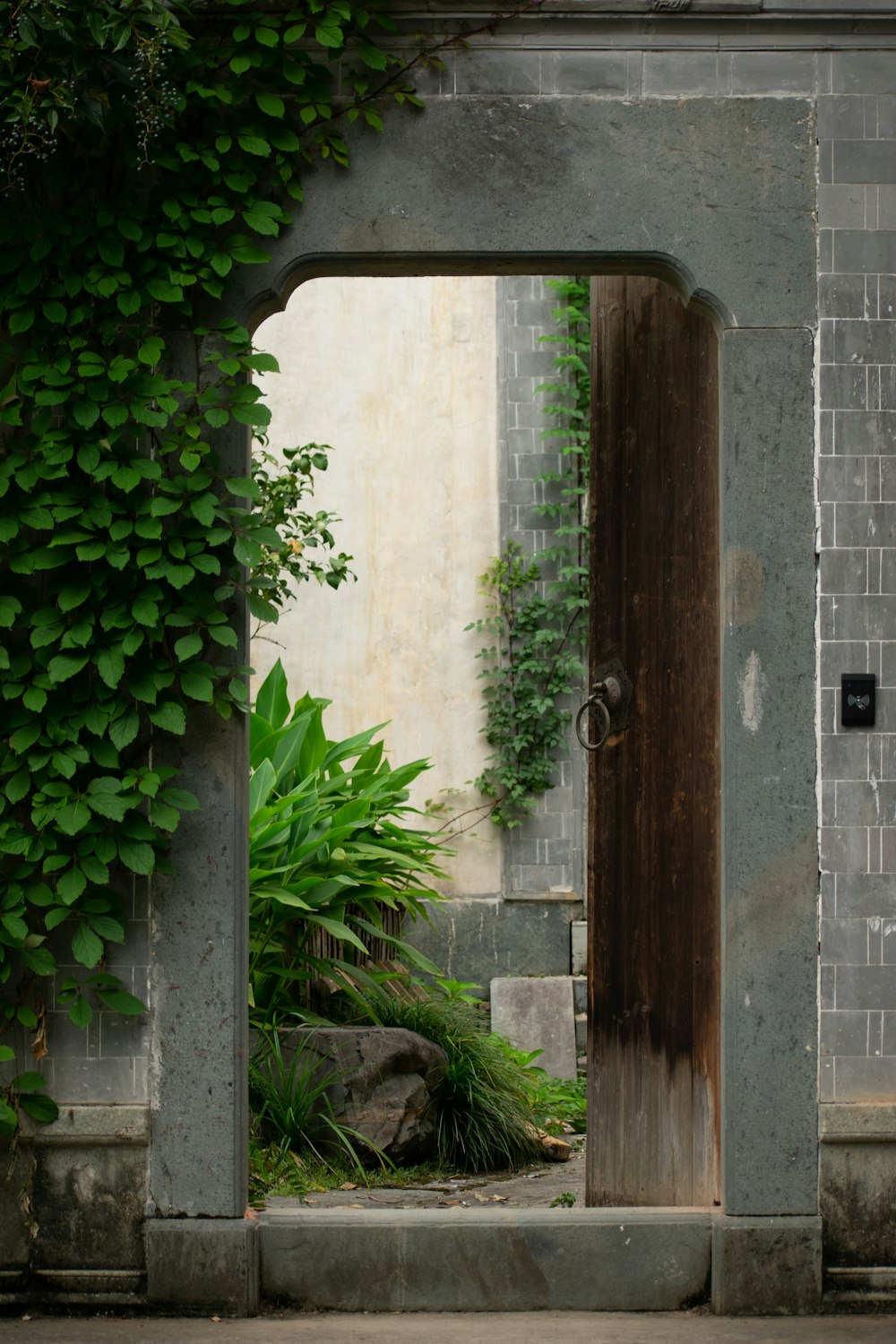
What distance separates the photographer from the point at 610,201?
3.99 meters

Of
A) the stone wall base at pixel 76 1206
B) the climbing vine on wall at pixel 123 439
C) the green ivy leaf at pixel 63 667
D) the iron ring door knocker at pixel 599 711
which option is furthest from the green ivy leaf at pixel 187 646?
the iron ring door knocker at pixel 599 711

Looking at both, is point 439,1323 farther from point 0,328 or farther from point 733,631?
point 0,328

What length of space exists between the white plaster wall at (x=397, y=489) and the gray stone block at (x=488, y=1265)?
5.21 m

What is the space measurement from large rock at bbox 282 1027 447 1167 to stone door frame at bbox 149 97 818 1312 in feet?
4.72

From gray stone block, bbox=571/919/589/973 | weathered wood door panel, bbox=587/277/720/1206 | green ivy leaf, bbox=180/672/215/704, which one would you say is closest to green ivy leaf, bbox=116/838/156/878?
green ivy leaf, bbox=180/672/215/704

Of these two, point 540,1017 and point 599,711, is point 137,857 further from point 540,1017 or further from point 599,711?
point 540,1017

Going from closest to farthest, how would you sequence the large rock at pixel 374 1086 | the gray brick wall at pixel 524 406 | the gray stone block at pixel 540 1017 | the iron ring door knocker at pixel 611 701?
the iron ring door knocker at pixel 611 701, the large rock at pixel 374 1086, the gray stone block at pixel 540 1017, the gray brick wall at pixel 524 406

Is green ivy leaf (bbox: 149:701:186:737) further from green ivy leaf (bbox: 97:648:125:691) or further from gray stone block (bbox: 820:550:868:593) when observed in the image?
gray stone block (bbox: 820:550:868:593)

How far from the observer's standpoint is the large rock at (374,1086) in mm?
5398

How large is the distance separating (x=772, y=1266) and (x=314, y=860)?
265cm

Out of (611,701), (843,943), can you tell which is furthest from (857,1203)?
(611,701)

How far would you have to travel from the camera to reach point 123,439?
12.9ft

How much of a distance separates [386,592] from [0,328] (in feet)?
17.2

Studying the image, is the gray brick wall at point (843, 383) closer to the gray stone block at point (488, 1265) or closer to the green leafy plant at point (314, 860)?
the gray stone block at point (488, 1265)
